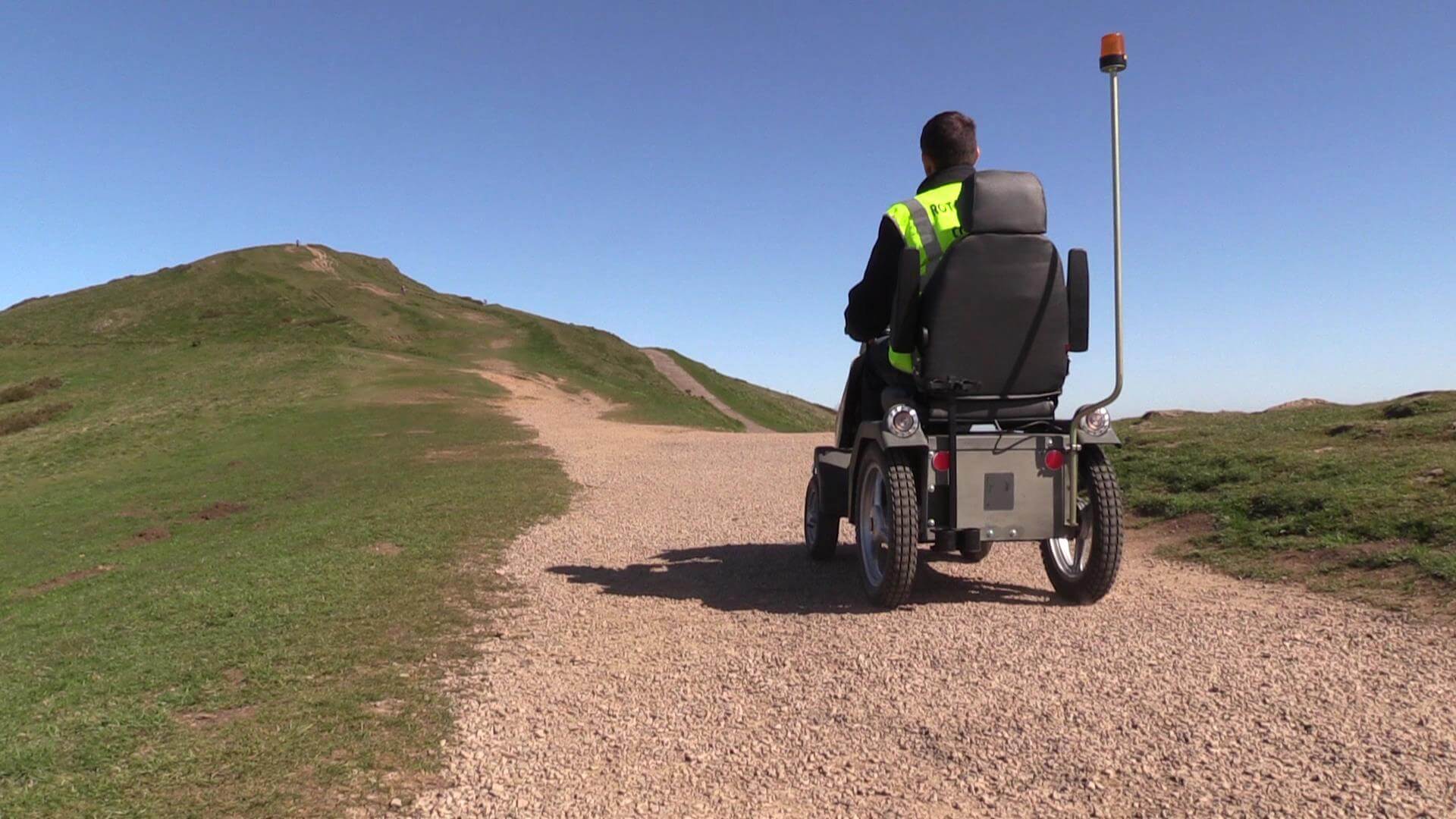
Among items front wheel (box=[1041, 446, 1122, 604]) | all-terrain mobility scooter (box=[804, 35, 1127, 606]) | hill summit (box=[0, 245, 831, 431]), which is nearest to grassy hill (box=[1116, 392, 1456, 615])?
front wheel (box=[1041, 446, 1122, 604])

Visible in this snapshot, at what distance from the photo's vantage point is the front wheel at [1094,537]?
5.58 m

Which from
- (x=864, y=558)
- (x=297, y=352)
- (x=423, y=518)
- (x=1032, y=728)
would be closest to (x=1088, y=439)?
(x=864, y=558)

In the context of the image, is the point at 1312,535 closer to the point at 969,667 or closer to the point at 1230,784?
the point at 969,667

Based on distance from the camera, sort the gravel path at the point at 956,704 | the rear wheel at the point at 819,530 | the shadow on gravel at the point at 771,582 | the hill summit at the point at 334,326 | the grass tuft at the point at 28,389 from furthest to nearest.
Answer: the hill summit at the point at 334,326 → the grass tuft at the point at 28,389 → the rear wheel at the point at 819,530 → the shadow on gravel at the point at 771,582 → the gravel path at the point at 956,704

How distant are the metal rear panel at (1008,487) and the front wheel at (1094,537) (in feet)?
0.74

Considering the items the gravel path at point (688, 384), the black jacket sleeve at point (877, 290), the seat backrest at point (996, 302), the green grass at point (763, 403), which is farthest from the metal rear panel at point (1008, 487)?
the green grass at point (763, 403)

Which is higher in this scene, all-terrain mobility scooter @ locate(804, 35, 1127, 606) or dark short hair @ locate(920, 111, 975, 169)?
dark short hair @ locate(920, 111, 975, 169)

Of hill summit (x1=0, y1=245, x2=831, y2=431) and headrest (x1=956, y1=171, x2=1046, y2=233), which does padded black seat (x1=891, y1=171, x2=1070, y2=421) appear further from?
hill summit (x1=0, y1=245, x2=831, y2=431)

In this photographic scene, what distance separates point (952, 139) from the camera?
575 centimetres

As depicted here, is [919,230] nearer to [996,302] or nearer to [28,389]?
[996,302]

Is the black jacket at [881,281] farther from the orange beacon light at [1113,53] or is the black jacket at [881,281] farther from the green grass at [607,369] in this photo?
the green grass at [607,369]

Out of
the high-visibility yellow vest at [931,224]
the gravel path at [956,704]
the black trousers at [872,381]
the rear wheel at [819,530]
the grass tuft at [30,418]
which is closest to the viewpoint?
the gravel path at [956,704]

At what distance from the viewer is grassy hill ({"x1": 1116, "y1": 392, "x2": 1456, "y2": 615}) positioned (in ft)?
19.9

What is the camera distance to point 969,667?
4.59m
